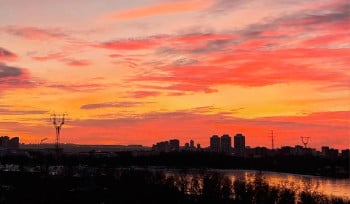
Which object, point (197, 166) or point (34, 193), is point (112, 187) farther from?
point (197, 166)

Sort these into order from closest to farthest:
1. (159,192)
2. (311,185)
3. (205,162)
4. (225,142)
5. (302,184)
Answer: (159,192) → (311,185) → (302,184) → (205,162) → (225,142)

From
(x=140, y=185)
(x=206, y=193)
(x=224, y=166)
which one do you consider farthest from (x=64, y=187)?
(x=224, y=166)

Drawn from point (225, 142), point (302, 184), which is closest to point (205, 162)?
point (302, 184)

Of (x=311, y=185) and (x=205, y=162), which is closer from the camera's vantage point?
(x=311, y=185)

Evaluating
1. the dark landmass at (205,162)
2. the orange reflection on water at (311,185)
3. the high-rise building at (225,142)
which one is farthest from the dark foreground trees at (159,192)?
the high-rise building at (225,142)

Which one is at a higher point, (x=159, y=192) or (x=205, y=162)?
(x=205, y=162)

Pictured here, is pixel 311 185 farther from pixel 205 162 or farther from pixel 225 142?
pixel 225 142

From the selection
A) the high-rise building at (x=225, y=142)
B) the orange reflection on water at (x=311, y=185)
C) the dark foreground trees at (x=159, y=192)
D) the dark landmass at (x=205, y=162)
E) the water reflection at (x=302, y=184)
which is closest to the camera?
the dark foreground trees at (x=159, y=192)

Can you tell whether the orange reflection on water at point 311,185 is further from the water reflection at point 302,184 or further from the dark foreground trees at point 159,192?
the dark foreground trees at point 159,192

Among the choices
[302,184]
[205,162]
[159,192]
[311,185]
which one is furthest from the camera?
[205,162]

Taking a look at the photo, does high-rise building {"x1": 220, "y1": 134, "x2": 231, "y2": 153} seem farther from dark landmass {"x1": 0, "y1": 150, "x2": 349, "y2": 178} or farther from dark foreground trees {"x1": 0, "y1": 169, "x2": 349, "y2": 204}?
dark foreground trees {"x1": 0, "y1": 169, "x2": 349, "y2": 204}

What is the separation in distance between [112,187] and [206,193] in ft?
31.7

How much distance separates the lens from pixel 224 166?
295 feet

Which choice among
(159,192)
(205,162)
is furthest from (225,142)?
(159,192)
